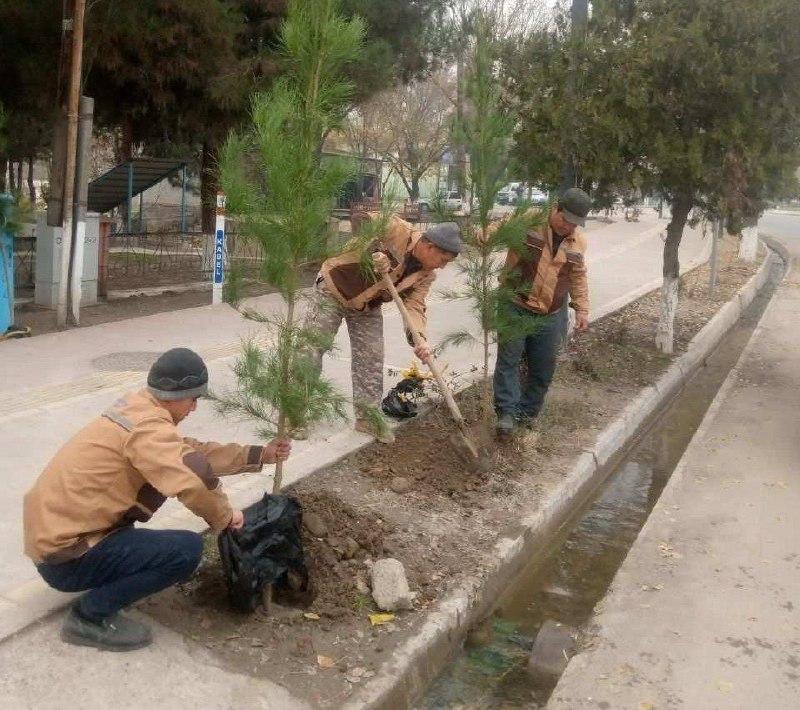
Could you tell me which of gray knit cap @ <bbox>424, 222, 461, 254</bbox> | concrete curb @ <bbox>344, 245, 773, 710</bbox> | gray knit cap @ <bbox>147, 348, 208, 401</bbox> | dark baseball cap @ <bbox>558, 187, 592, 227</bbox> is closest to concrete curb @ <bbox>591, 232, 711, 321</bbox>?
concrete curb @ <bbox>344, 245, 773, 710</bbox>

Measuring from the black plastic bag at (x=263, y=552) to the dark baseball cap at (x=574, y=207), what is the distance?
284 centimetres

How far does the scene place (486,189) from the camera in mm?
5449

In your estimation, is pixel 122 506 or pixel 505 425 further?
pixel 505 425

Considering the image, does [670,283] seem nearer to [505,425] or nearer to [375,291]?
[505,425]

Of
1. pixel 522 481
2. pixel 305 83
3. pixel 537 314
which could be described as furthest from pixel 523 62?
pixel 305 83

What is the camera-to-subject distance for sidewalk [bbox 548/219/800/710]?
146 inches

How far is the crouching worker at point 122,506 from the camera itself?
124 inches

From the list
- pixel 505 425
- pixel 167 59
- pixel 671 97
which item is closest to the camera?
pixel 505 425

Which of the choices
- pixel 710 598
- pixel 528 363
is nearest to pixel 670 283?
pixel 528 363

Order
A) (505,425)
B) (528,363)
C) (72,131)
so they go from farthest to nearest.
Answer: (72,131), (528,363), (505,425)

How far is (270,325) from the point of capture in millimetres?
4035

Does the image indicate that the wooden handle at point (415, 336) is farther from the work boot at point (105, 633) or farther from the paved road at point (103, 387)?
the work boot at point (105, 633)

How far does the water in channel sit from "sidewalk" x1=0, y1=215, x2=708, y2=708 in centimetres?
107

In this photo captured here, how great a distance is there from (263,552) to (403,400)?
2842 mm
